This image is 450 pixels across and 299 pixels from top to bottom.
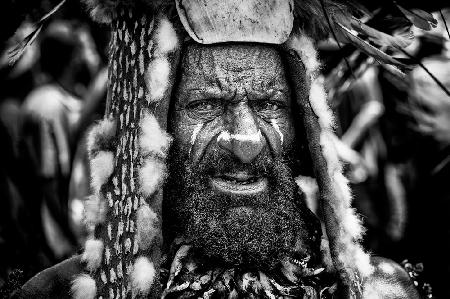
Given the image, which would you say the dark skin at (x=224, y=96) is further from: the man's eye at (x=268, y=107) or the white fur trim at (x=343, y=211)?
the white fur trim at (x=343, y=211)

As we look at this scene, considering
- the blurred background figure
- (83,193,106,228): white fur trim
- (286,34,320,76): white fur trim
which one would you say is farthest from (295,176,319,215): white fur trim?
the blurred background figure

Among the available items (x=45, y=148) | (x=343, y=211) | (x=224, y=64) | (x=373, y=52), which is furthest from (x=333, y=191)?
(x=45, y=148)

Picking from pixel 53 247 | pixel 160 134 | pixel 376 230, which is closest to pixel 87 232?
pixel 160 134

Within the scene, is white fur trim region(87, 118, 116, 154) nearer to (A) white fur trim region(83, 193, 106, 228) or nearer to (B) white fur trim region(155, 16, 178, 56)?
(A) white fur trim region(83, 193, 106, 228)

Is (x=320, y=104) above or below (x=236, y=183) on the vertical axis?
above

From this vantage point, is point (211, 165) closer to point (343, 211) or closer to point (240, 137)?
point (240, 137)

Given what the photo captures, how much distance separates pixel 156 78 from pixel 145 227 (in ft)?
1.72

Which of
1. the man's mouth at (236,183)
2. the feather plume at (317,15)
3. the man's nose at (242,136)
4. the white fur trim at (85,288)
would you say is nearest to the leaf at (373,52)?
the feather plume at (317,15)

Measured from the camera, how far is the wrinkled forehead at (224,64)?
2406 millimetres

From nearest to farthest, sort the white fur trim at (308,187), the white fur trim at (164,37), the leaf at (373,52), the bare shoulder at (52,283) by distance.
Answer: the white fur trim at (164,37)
the leaf at (373,52)
the bare shoulder at (52,283)
the white fur trim at (308,187)

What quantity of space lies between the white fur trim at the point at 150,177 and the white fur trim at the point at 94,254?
250 millimetres

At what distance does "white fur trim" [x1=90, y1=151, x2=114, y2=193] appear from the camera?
2359 millimetres

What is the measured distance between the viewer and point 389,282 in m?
2.85

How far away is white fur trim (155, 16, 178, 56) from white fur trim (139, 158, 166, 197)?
1.28 feet
